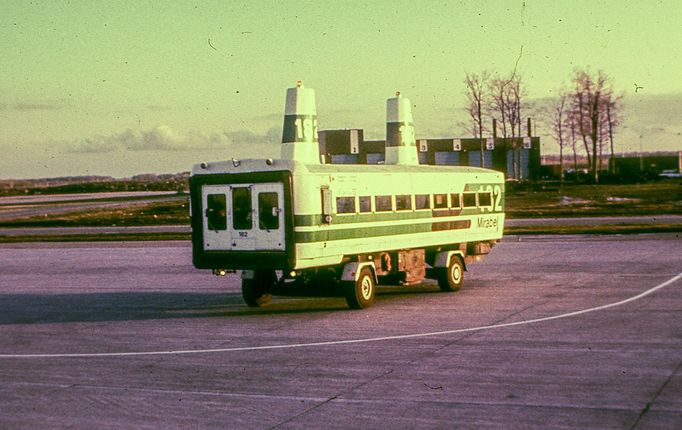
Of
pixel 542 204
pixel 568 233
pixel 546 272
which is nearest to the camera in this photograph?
pixel 546 272

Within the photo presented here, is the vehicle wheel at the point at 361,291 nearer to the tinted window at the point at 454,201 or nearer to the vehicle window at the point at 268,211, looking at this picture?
the vehicle window at the point at 268,211

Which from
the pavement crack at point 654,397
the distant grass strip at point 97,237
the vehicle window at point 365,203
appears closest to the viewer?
the pavement crack at point 654,397

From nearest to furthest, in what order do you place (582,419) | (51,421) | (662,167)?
(582,419)
(51,421)
(662,167)

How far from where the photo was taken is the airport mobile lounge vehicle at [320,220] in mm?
21672

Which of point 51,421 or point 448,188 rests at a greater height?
point 448,188

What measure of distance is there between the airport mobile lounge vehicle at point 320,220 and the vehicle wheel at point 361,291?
0.08 ft

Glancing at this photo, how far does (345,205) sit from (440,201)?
408cm

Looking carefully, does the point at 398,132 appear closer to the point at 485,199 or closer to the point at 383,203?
the point at 485,199

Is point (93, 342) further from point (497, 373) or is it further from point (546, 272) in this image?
point (546, 272)

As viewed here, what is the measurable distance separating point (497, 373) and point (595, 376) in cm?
144

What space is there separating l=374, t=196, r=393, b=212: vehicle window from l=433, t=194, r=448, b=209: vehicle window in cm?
205

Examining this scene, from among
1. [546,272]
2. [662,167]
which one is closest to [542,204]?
[546,272]

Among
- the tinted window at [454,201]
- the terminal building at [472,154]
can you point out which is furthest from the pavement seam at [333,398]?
the terminal building at [472,154]

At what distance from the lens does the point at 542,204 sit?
7319 centimetres
